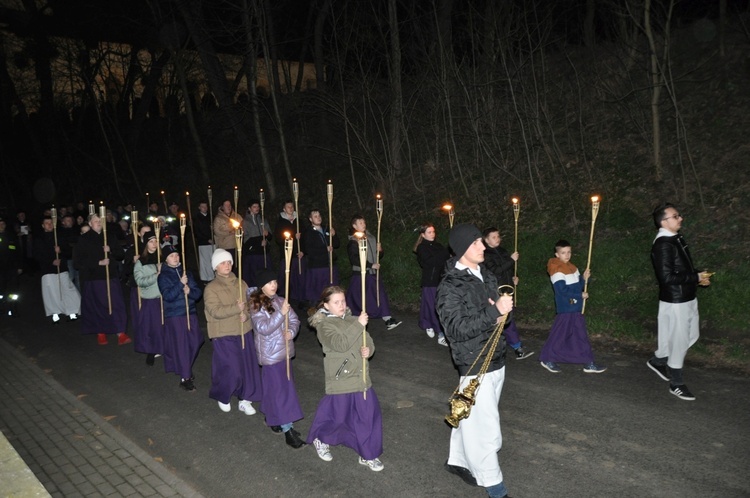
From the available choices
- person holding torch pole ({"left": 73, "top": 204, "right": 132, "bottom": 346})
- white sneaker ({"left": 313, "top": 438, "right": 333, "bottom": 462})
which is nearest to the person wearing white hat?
white sneaker ({"left": 313, "top": 438, "right": 333, "bottom": 462})

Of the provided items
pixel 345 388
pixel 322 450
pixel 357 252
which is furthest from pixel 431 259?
pixel 322 450

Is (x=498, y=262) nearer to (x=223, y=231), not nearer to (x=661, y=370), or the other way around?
(x=661, y=370)

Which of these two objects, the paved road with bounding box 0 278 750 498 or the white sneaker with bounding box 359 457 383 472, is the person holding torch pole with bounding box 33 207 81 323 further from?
the white sneaker with bounding box 359 457 383 472

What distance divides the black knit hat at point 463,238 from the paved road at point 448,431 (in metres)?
2.01

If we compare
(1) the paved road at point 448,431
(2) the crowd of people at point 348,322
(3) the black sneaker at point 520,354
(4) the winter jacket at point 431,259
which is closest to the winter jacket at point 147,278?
(2) the crowd of people at point 348,322

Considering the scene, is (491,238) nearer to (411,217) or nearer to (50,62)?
(411,217)

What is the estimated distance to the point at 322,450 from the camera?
18.5ft

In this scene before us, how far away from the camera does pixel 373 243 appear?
1055 centimetres

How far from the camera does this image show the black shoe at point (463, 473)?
5.06 meters

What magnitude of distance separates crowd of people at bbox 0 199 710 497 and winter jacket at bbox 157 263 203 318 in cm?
1

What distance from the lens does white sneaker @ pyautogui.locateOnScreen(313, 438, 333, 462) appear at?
5619mm

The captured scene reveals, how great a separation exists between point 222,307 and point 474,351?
320 centimetres

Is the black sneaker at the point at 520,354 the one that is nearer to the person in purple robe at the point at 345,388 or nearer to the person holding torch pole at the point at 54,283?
the person in purple robe at the point at 345,388

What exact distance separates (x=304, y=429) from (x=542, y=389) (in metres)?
2.81
